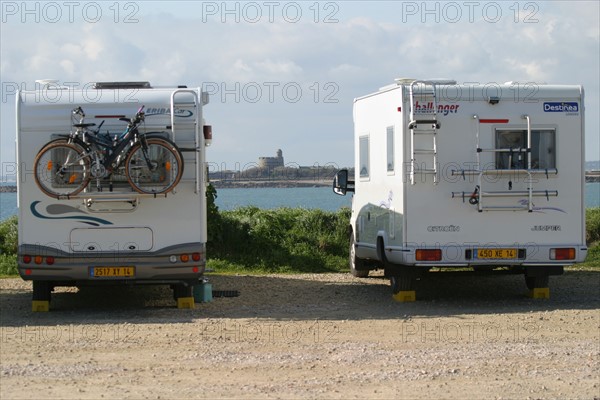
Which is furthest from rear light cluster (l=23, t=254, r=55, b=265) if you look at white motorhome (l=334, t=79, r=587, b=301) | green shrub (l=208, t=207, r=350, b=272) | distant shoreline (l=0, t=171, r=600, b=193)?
distant shoreline (l=0, t=171, r=600, b=193)

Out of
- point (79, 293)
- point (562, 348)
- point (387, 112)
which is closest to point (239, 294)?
point (79, 293)

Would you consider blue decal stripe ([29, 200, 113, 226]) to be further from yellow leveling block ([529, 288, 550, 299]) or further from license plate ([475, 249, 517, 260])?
yellow leveling block ([529, 288, 550, 299])

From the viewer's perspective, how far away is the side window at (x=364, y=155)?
1661 centimetres

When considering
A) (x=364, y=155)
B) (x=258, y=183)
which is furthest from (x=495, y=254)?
(x=258, y=183)

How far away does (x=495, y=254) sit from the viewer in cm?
1457

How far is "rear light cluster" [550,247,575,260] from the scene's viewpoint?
14.6m

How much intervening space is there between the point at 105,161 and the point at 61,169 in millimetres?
548

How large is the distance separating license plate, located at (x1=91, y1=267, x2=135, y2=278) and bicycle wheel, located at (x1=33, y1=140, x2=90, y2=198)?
1010 millimetres

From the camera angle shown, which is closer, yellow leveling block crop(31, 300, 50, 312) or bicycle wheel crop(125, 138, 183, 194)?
bicycle wheel crop(125, 138, 183, 194)

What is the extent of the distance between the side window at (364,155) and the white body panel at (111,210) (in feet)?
11.7

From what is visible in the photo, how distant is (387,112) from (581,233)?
309 centimetres

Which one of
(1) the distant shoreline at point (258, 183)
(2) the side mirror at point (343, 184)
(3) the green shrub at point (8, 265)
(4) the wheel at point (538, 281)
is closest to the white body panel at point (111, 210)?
(4) the wheel at point (538, 281)

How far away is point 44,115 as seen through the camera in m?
13.6

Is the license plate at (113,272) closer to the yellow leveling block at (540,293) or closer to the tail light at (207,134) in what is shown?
the tail light at (207,134)
